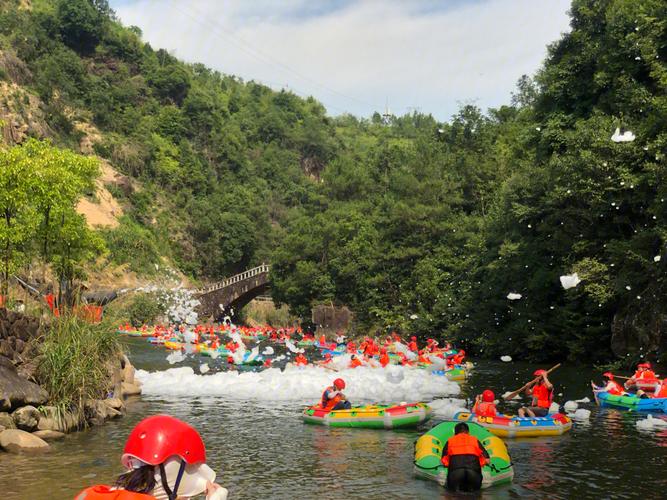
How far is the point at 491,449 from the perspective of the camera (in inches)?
512

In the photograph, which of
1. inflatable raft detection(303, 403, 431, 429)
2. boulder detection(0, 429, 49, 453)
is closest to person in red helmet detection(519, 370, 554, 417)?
inflatable raft detection(303, 403, 431, 429)

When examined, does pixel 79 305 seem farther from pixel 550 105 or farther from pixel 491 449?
pixel 550 105

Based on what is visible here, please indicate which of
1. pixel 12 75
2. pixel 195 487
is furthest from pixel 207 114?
pixel 195 487

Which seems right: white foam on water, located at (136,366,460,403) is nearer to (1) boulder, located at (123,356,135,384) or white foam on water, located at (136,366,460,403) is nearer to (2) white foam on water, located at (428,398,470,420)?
(1) boulder, located at (123,356,135,384)

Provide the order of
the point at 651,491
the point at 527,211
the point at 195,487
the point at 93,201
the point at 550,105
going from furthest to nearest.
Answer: the point at 93,201 → the point at 550,105 → the point at 527,211 → the point at 651,491 → the point at 195,487

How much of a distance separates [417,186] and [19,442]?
44.3 m

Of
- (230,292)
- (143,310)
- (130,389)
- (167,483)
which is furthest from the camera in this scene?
(230,292)

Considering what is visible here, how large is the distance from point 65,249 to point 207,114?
71.0 m

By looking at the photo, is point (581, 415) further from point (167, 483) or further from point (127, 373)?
point (167, 483)

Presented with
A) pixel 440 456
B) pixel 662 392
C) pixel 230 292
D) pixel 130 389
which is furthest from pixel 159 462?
pixel 230 292

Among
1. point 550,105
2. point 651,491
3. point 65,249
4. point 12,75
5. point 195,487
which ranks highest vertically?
point 12,75

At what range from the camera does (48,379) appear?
15.7m

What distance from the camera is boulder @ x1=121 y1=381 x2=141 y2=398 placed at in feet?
71.4

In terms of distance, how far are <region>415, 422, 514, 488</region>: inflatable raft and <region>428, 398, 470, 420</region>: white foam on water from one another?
20.3 ft
